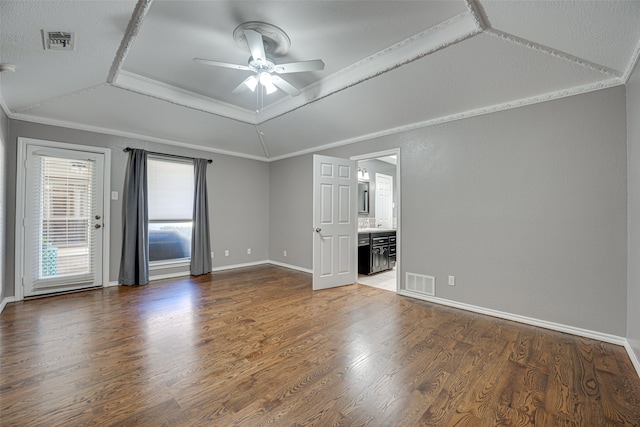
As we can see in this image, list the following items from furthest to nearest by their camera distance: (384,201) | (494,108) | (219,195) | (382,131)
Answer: (384,201) < (219,195) < (382,131) < (494,108)

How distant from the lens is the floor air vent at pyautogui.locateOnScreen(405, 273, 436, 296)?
3768mm

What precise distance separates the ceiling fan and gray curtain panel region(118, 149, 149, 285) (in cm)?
279

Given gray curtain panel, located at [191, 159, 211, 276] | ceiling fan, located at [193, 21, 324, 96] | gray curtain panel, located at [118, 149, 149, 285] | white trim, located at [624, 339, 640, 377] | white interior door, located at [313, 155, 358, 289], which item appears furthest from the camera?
gray curtain panel, located at [191, 159, 211, 276]

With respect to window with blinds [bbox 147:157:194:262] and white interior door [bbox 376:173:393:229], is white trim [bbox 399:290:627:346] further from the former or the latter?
window with blinds [bbox 147:157:194:262]

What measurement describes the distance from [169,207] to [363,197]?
4.03 m

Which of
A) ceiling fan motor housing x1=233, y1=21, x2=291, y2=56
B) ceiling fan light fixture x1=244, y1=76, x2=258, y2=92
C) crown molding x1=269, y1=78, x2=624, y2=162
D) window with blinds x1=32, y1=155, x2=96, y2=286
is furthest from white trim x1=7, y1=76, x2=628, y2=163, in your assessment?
ceiling fan light fixture x1=244, y1=76, x2=258, y2=92

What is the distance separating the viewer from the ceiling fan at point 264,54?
8.07 ft

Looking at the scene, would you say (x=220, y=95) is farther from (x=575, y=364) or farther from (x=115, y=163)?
(x=575, y=364)

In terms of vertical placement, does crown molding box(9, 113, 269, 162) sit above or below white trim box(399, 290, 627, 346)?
above

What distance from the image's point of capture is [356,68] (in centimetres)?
329

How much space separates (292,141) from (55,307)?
169 inches

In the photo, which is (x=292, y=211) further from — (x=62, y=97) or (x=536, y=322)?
(x=536, y=322)

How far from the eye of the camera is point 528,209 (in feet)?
9.93

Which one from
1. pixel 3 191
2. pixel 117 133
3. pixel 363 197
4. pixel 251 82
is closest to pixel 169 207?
pixel 117 133
